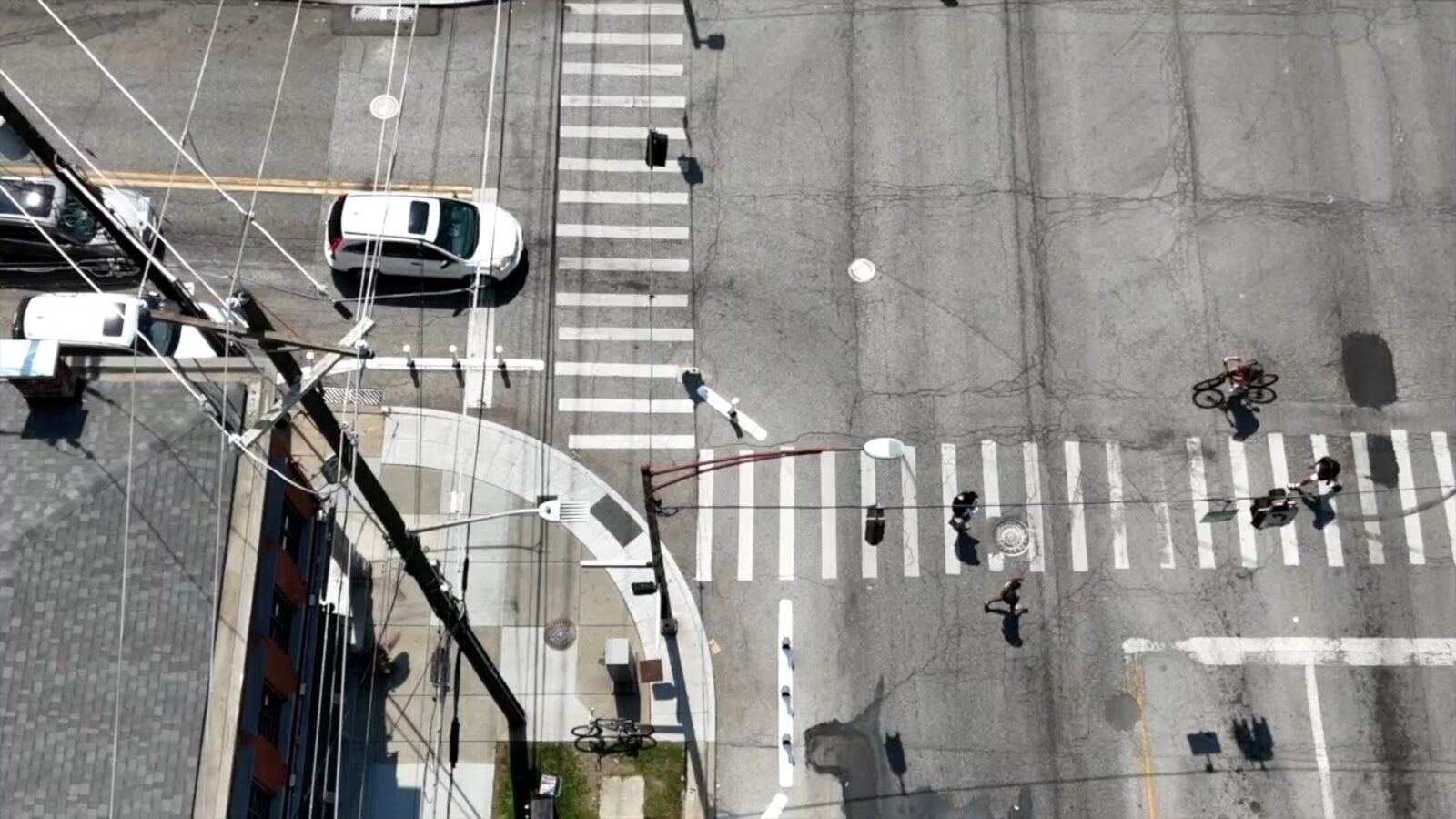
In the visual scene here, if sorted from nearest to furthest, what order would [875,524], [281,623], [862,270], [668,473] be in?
[281,623]
[875,524]
[668,473]
[862,270]

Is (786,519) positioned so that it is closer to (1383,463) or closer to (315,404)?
(315,404)

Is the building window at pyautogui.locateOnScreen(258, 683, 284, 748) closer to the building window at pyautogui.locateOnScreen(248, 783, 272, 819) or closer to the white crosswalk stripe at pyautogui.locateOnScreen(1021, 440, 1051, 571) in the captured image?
the building window at pyautogui.locateOnScreen(248, 783, 272, 819)

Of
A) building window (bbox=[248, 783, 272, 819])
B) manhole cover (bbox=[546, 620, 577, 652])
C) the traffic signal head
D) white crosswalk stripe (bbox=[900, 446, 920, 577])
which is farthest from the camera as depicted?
white crosswalk stripe (bbox=[900, 446, 920, 577])

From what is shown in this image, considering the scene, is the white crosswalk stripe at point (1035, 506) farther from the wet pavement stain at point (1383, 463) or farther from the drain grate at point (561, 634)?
the drain grate at point (561, 634)

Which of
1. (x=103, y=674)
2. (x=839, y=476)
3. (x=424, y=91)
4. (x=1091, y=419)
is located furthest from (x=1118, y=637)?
(x=424, y=91)

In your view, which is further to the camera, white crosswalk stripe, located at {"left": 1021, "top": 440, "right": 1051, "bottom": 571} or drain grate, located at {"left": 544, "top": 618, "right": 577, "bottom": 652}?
white crosswalk stripe, located at {"left": 1021, "top": 440, "right": 1051, "bottom": 571}

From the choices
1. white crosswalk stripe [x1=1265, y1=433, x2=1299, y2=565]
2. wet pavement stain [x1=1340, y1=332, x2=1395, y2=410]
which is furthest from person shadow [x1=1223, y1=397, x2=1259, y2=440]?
wet pavement stain [x1=1340, y1=332, x2=1395, y2=410]

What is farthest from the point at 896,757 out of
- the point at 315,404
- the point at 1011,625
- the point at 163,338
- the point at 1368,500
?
the point at 163,338
